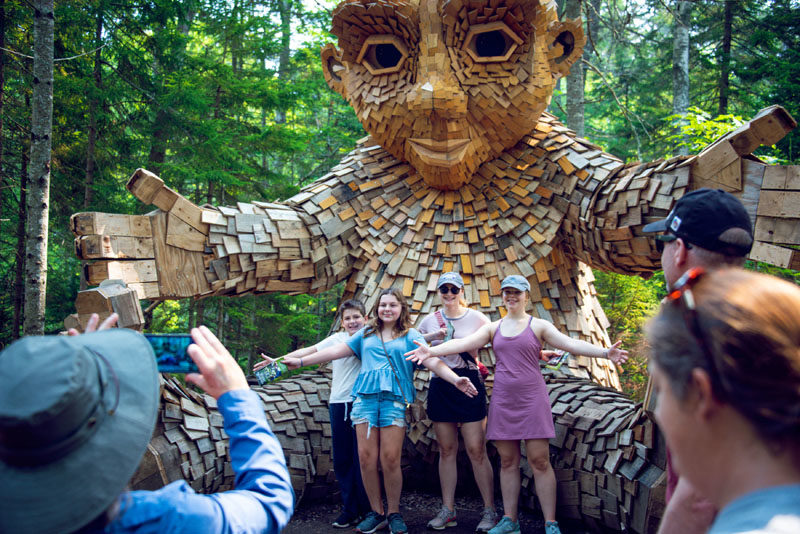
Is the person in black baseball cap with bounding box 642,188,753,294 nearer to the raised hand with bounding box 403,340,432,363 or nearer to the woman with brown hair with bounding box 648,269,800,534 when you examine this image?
the woman with brown hair with bounding box 648,269,800,534

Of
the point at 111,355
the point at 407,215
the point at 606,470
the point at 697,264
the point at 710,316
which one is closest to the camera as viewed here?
the point at 710,316

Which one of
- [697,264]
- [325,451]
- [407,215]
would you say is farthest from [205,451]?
[697,264]

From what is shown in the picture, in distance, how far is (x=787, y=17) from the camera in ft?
20.8

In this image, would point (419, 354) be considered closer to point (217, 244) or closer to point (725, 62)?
point (217, 244)

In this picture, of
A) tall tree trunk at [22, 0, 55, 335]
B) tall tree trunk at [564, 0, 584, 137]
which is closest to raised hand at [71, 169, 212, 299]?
tall tree trunk at [22, 0, 55, 335]

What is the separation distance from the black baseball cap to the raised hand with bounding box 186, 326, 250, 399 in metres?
1.22

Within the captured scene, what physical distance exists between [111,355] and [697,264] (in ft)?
4.69

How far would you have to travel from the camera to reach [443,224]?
12.4ft

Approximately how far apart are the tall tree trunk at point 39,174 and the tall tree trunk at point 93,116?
212cm

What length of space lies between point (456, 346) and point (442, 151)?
1.17 meters

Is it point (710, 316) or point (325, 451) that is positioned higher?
point (710, 316)

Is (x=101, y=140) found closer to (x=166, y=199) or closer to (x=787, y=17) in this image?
(x=166, y=199)

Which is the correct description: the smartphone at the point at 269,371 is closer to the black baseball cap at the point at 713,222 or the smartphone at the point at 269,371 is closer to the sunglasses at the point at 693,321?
the black baseball cap at the point at 713,222

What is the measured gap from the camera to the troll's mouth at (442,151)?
3543 millimetres
